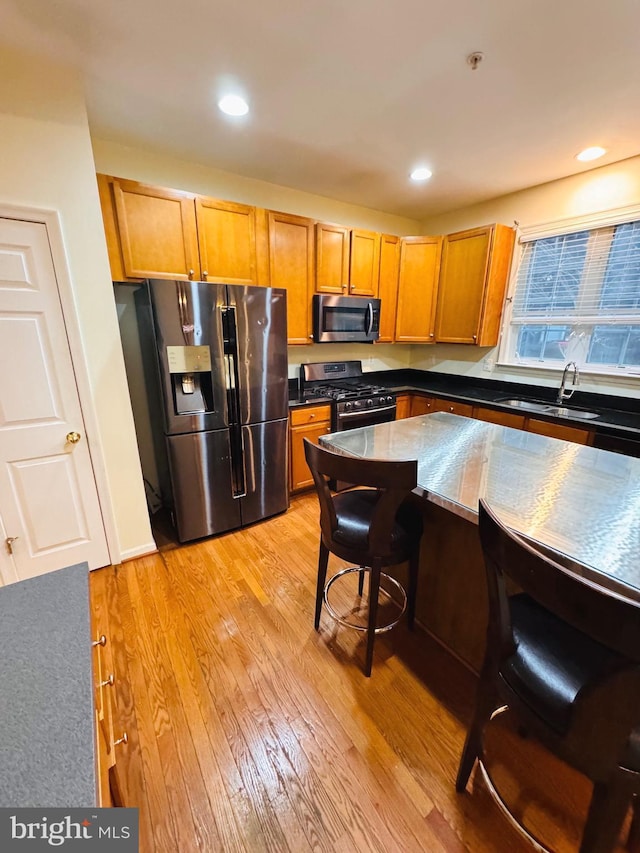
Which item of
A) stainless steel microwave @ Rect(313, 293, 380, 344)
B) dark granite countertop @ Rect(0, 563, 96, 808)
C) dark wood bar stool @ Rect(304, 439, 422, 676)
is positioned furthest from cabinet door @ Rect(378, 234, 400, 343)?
dark granite countertop @ Rect(0, 563, 96, 808)

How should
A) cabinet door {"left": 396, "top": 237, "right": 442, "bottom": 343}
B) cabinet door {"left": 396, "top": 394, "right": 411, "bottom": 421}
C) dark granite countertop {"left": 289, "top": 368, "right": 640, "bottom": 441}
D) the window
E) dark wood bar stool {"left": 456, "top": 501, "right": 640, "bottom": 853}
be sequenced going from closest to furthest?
dark wood bar stool {"left": 456, "top": 501, "right": 640, "bottom": 853}, dark granite countertop {"left": 289, "top": 368, "right": 640, "bottom": 441}, the window, cabinet door {"left": 396, "top": 237, "right": 442, "bottom": 343}, cabinet door {"left": 396, "top": 394, "right": 411, "bottom": 421}

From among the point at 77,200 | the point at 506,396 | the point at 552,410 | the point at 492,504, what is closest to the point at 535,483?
the point at 492,504

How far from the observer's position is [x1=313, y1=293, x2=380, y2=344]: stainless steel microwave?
314 cm

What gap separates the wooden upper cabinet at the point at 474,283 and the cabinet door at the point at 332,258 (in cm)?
108

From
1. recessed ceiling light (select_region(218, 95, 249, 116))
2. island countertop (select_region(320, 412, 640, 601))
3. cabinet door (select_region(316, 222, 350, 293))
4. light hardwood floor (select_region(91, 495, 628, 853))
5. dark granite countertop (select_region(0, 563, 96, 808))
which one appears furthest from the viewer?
cabinet door (select_region(316, 222, 350, 293))

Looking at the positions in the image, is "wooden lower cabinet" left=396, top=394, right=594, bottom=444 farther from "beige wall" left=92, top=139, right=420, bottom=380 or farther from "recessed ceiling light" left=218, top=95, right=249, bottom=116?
"recessed ceiling light" left=218, top=95, right=249, bottom=116

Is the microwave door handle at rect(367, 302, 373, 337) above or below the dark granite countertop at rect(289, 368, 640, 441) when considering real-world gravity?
above

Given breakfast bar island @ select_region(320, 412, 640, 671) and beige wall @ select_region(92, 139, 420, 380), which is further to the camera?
beige wall @ select_region(92, 139, 420, 380)

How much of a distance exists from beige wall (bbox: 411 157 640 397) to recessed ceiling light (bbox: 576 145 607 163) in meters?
0.25

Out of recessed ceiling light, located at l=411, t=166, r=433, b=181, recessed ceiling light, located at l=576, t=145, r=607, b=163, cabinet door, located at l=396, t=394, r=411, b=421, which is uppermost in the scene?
recessed ceiling light, located at l=411, t=166, r=433, b=181

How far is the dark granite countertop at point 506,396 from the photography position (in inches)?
96.2

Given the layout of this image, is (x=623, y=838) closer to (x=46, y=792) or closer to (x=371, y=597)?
(x=371, y=597)

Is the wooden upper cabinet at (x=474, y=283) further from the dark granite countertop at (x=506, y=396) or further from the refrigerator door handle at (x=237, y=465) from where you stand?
the refrigerator door handle at (x=237, y=465)

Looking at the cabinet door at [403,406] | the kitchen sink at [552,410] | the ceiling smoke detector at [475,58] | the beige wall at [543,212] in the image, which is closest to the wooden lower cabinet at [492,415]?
the cabinet door at [403,406]
